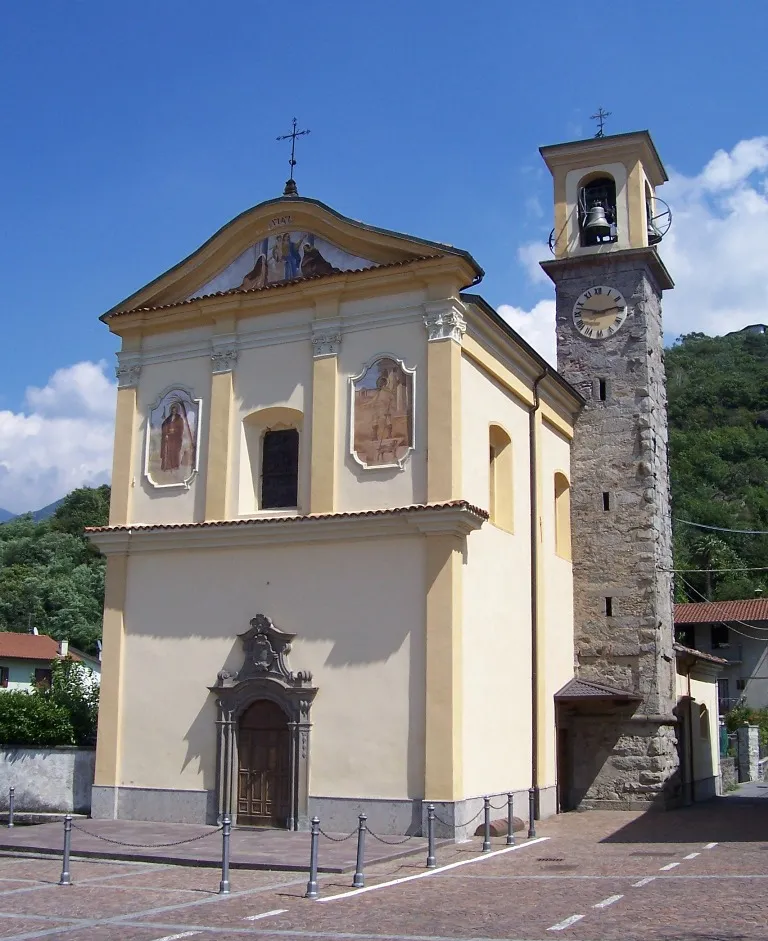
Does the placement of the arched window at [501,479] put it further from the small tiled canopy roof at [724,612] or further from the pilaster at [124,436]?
the small tiled canopy roof at [724,612]

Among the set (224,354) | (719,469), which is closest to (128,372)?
(224,354)

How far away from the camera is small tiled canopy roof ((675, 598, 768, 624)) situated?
49938mm

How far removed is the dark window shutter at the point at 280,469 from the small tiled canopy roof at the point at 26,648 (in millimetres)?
34915

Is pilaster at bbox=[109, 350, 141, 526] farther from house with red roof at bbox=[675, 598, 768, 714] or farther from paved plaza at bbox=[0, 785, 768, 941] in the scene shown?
house with red roof at bbox=[675, 598, 768, 714]

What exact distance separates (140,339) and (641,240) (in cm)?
1188

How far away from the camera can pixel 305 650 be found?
17.8 meters

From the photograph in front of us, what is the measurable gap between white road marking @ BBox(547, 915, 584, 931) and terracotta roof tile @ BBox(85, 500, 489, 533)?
755 centimetres

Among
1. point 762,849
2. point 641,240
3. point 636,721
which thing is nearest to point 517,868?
point 762,849

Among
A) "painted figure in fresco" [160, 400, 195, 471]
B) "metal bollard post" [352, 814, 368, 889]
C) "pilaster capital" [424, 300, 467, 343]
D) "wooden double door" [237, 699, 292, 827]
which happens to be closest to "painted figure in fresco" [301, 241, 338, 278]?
"pilaster capital" [424, 300, 467, 343]

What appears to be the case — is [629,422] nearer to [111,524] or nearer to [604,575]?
[604,575]

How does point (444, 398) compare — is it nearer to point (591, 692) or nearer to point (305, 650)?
point (305, 650)

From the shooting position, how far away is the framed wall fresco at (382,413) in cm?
1795

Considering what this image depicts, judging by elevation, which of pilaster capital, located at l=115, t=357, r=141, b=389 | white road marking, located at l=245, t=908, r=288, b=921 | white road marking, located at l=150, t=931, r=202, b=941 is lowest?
white road marking, located at l=245, t=908, r=288, b=921

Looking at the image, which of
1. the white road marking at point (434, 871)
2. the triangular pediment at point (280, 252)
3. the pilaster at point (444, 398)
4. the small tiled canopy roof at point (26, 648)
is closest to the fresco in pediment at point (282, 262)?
the triangular pediment at point (280, 252)
